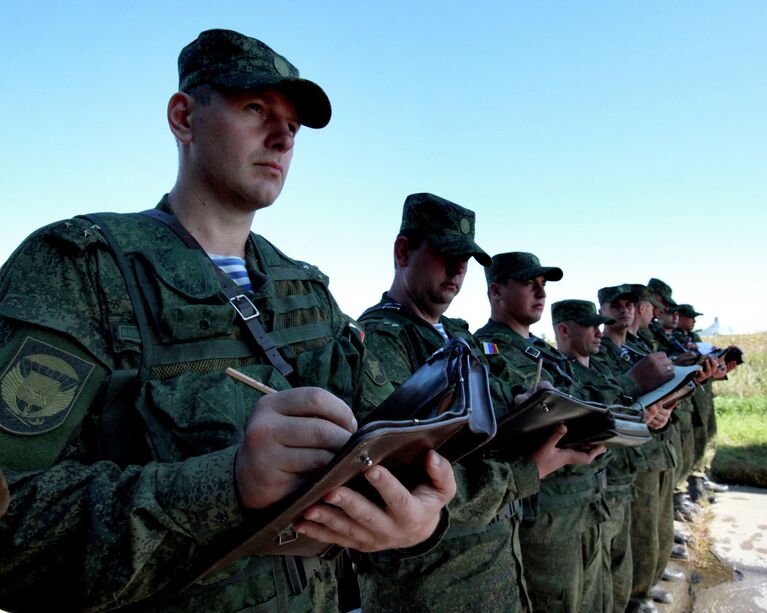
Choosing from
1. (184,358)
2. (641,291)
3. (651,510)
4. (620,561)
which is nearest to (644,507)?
(651,510)

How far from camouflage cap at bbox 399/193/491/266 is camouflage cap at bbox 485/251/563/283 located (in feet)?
3.53

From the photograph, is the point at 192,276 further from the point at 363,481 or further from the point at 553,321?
the point at 553,321

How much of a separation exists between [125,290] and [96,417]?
0.28 meters

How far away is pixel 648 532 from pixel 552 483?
8.48ft

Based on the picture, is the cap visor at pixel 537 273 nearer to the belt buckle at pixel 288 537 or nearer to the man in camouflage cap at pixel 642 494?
the man in camouflage cap at pixel 642 494

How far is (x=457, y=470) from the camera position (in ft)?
7.27

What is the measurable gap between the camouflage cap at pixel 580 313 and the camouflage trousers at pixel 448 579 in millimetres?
3017

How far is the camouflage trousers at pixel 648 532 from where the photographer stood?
5566 mm

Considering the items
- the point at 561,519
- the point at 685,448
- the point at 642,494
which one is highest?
the point at 561,519

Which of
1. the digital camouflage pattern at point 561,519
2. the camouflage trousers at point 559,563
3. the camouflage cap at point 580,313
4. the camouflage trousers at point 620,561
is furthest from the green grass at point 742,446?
the camouflage trousers at point 559,563

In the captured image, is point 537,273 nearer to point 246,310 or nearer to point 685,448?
point 246,310

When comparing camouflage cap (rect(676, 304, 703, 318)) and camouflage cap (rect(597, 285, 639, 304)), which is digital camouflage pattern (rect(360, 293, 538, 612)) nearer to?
camouflage cap (rect(597, 285, 639, 304))

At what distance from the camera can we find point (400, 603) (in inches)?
107

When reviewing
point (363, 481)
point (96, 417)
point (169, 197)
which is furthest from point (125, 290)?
point (363, 481)
